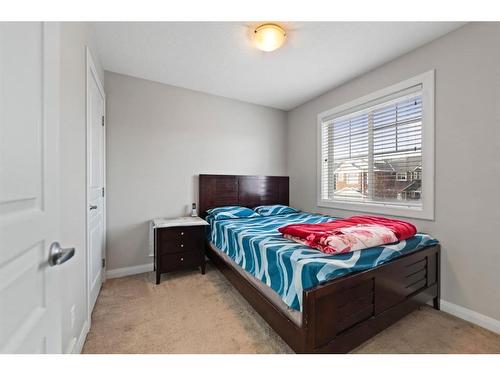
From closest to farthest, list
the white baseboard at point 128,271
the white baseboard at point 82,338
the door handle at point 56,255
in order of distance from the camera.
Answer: the door handle at point 56,255, the white baseboard at point 82,338, the white baseboard at point 128,271

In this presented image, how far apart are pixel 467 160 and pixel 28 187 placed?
2765 mm

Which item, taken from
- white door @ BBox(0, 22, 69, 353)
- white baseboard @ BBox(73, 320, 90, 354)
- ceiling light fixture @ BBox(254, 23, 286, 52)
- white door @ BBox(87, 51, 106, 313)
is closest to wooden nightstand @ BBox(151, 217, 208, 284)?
white door @ BBox(87, 51, 106, 313)

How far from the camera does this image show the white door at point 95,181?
72.0 inches

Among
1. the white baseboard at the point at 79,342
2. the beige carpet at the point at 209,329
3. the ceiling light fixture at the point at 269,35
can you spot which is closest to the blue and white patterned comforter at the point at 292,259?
the beige carpet at the point at 209,329

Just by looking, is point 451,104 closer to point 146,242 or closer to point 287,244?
point 287,244

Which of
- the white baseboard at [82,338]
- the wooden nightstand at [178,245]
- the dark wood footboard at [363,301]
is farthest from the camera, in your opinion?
the wooden nightstand at [178,245]

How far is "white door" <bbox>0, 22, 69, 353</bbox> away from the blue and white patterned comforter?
113 centimetres

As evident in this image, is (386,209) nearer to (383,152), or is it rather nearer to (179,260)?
(383,152)

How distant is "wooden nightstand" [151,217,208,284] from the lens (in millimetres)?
2455

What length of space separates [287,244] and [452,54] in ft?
7.24

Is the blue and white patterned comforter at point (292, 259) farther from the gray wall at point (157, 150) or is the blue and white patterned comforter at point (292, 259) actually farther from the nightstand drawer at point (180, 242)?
the gray wall at point (157, 150)

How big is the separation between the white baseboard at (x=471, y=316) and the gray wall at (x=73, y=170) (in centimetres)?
291

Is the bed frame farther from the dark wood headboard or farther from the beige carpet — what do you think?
the dark wood headboard
